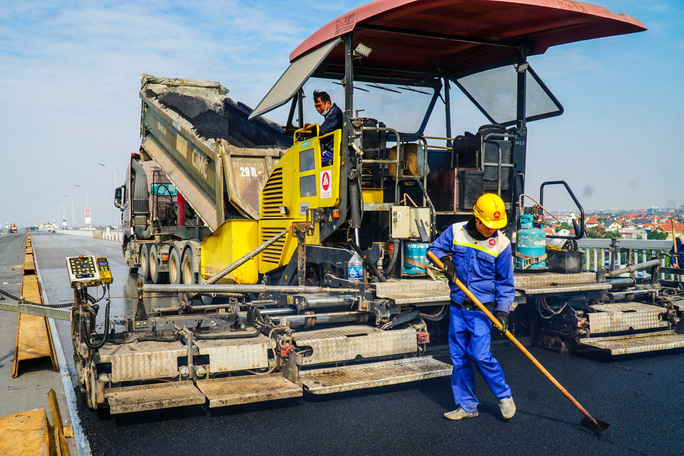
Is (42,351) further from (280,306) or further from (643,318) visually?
(643,318)

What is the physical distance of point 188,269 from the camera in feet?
31.0

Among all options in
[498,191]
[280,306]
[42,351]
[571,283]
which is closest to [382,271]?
[280,306]

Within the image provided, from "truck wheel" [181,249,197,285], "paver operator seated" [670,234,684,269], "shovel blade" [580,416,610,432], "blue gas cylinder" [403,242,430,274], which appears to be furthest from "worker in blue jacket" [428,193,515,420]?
"truck wheel" [181,249,197,285]

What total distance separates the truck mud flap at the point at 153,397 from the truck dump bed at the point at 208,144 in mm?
3574

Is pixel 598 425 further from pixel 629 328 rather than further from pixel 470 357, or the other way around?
pixel 629 328

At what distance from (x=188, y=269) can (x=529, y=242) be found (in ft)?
18.3

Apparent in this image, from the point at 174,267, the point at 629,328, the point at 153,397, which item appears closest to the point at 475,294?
the point at 153,397

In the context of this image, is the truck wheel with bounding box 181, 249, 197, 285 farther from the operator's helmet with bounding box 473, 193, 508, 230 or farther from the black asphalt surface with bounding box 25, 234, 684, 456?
the operator's helmet with bounding box 473, 193, 508, 230

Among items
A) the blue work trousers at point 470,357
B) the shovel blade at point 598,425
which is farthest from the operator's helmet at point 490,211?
the shovel blade at point 598,425

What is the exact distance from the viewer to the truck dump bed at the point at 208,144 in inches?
320

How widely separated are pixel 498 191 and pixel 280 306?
8.60 ft

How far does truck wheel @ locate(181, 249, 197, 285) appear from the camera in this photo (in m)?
9.09

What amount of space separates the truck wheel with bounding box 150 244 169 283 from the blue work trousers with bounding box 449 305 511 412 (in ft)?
25.4

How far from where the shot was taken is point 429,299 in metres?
5.11
